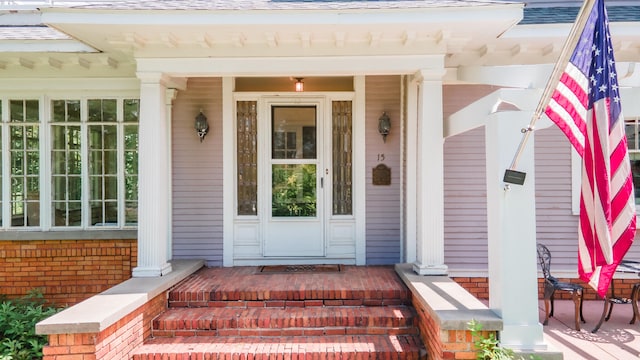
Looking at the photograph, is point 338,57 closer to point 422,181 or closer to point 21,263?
point 422,181

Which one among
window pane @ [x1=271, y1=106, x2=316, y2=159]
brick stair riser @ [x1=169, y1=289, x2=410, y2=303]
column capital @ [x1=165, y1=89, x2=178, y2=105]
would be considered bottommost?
brick stair riser @ [x1=169, y1=289, x2=410, y2=303]

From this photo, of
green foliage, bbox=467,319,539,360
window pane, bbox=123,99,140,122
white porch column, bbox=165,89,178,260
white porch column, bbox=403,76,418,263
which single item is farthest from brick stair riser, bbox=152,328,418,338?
window pane, bbox=123,99,140,122

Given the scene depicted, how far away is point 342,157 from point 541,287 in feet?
10.1

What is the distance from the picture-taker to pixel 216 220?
561 centimetres

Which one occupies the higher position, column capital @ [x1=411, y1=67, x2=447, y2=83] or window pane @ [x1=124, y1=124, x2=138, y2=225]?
column capital @ [x1=411, y1=67, x2=447, y2=83]

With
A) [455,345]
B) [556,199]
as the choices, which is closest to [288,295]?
[455,345]

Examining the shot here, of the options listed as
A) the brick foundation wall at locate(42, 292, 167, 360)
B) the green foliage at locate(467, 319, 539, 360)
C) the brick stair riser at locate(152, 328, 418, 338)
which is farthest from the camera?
the brick stair riser at locate(152, 328, 418, 338)

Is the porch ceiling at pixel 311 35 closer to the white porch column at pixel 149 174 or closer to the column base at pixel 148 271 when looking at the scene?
the white porch column at pixel 149 174

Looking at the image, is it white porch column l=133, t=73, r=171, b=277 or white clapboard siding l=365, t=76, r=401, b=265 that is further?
white clapboard siding l=365, t=76, r=401, b=265

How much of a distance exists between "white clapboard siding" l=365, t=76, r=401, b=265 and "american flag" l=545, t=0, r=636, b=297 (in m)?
Result: 2.94

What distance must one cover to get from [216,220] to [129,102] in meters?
1.94

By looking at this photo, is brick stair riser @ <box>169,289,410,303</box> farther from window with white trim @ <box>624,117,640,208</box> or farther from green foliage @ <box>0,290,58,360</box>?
window with white trim @ <box>624,117,640,208</box>

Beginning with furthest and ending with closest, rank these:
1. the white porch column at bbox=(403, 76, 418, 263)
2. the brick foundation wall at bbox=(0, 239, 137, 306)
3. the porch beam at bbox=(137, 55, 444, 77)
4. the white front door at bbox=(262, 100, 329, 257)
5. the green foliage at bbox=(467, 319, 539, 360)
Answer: the white front door at bbox=(262, 100, 329, 257), the brick foundation wall at bbox=(0, 239, 137, 306), the white porch column at bbox=(403, 76, 418, 263), the porch beam at bbox=(137, 55, 444, 77), the green foliage at bbox=(467, 319, 539, 360)

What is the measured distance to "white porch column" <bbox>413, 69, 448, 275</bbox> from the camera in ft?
14.6
